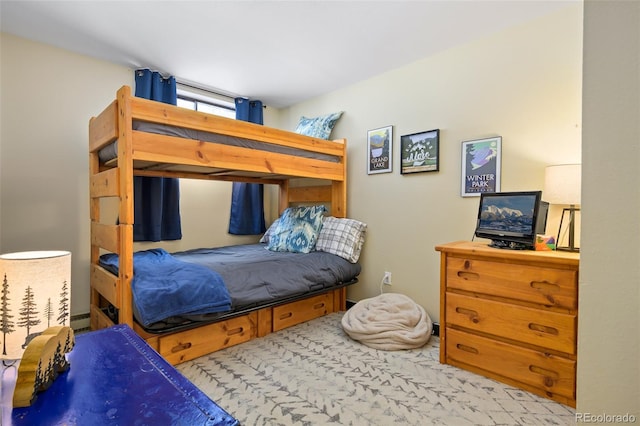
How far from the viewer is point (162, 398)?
0.70 metres

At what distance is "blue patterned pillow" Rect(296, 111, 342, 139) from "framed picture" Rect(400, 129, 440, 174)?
2.57 ft

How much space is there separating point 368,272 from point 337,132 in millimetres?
1459

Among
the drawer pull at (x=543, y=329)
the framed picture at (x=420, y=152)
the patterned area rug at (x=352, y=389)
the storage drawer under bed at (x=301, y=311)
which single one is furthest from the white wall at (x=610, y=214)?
the storage drawer under bed at (x=301, y=311)

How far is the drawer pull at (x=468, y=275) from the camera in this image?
6.01 ft

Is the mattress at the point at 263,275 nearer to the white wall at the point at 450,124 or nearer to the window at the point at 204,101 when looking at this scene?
the white wall at the point at 450,124

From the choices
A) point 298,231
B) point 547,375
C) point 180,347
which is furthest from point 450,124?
point 180,347

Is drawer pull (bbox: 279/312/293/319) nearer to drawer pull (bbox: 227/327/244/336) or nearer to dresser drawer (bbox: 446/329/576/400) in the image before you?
drawer pull (bbox: 227/327/244/336)

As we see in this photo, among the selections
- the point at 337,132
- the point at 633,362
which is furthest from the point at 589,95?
the point at 337,132

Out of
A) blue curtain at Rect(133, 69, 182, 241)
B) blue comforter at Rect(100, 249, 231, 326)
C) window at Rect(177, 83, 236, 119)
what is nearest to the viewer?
blue comforter at Rect(100, 249, 231, 326)

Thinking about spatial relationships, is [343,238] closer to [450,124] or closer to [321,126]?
[321,126]

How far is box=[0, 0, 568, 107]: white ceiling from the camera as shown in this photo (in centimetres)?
194

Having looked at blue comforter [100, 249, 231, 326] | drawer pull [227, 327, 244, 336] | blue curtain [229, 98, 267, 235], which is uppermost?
blue curtain [229, 98, 267, 235]

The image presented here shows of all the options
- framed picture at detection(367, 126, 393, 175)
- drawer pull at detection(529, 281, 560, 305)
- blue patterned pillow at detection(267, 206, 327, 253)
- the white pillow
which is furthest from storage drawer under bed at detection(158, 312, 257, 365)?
drawer pull at detection(529, 281, 560, 305)

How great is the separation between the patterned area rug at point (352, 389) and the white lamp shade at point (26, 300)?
0.93m
